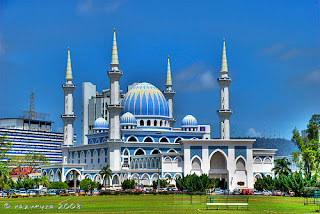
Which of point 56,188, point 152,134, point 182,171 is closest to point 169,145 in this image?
point 152,134

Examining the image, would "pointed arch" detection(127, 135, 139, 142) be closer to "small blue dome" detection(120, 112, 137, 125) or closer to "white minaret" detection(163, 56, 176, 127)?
"small blue dome" detection(120, 112, 137, 125)

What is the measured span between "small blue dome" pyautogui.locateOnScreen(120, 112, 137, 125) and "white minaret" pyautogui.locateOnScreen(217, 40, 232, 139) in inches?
617

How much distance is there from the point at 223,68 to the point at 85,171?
28731 mm

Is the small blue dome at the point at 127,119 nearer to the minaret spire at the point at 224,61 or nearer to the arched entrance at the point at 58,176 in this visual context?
the arched entrance at the point at 58,176

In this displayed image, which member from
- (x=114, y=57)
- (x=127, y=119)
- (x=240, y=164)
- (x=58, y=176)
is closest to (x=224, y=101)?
(x=240, y=164)

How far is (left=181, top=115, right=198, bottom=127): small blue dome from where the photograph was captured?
108m

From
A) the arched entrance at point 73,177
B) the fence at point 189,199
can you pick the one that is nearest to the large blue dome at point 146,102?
the arched entrance at point 73,177

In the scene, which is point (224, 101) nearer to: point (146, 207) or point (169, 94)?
point (169, 94)

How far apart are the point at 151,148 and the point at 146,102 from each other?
9639 millimetres

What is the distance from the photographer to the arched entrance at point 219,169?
302 ft

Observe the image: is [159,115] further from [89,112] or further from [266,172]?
[89,112]

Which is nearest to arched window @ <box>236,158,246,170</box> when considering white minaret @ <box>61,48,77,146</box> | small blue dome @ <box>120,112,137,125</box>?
small blue dome @ <box>120,112,137,125</box>

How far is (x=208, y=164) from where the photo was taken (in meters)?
91.5

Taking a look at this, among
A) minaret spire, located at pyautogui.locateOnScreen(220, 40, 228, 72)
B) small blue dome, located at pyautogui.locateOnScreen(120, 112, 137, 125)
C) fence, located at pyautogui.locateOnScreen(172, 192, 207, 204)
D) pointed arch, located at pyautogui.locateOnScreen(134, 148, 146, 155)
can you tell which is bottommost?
fence, located at pyautogui.locateOnScreen(172, 192, 207, 204)
